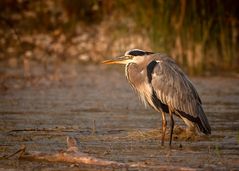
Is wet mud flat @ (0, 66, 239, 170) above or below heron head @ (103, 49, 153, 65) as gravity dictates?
below

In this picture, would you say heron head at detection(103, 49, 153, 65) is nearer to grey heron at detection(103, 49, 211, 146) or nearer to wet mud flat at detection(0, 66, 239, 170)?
grey heron at detection(103, 49, 211, 146)

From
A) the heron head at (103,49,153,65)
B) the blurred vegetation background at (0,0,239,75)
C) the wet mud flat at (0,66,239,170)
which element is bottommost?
the wet mud flat at (0,66,239,170)

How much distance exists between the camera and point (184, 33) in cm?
1380

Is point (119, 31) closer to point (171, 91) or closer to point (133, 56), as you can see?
point (133, 56)

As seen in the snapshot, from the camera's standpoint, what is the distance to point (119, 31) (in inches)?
627

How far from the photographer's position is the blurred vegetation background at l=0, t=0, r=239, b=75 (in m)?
13.7

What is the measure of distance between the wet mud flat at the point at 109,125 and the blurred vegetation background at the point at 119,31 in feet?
2.50

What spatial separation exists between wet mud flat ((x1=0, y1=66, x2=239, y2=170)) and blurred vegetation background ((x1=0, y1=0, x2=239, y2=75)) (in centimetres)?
76

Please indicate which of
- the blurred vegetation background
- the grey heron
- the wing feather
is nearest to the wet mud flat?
the grey heron

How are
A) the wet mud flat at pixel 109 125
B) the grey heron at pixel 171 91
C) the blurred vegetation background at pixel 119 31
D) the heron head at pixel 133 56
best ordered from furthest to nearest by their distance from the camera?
1. the blurred vegetation background at pixel 119 31
2. the heron head at pixel 133 56
3. the grey heron at pixel 171 91
4. the wet mud flat at pixel 109 125

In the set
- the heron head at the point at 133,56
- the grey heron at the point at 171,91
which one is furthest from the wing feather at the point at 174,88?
the heron head at the point at 133,56

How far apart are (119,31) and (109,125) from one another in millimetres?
6777

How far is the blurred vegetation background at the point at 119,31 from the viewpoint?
44.9 feet

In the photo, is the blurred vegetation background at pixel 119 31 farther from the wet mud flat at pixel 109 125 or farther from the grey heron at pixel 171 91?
the grey heron at pixel 171 91
